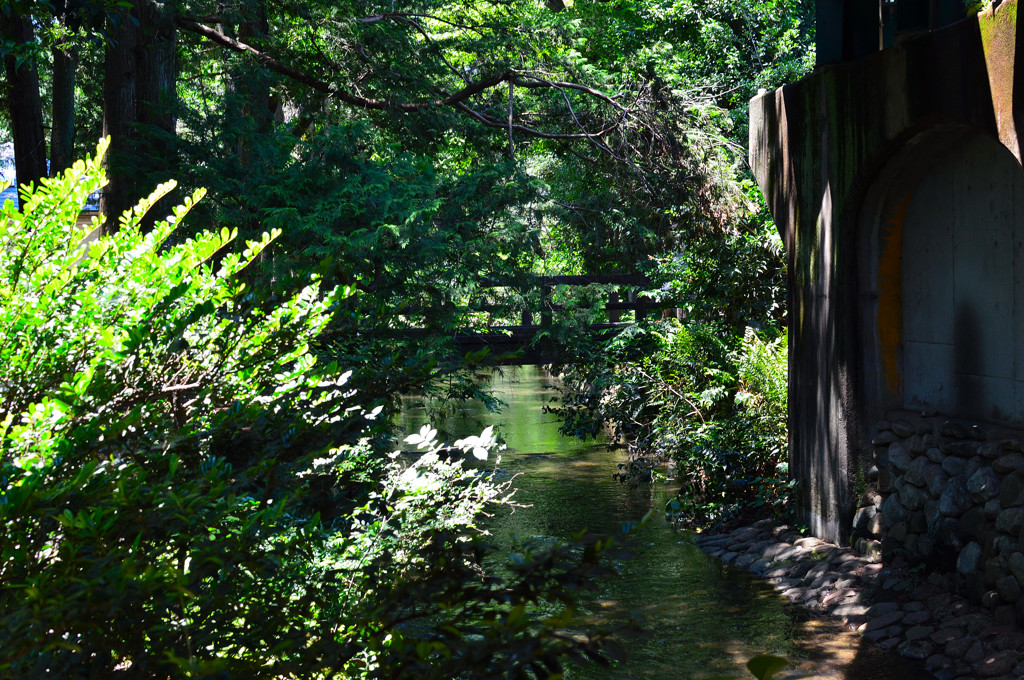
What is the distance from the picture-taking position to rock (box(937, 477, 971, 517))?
6418 millimetres

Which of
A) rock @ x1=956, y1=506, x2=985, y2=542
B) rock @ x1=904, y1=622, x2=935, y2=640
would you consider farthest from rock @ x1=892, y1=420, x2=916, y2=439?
rock @ x1=904, y1=622, x2=935, y2=640

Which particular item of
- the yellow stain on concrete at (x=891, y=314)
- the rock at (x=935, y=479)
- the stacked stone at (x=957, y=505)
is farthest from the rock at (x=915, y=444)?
the yellow stain on concrete at (x=891, y=314)

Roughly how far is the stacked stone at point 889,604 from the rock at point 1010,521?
524mm

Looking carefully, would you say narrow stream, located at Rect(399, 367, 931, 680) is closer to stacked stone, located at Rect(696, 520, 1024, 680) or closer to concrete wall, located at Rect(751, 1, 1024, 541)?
stacked stone, located at Rect(696, 520, 1024, 680)

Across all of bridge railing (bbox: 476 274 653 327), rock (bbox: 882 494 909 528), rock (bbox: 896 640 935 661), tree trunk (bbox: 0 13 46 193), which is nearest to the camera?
rock (bbox: 896 640 935 661)

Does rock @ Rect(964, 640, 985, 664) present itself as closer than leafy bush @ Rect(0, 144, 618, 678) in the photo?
No

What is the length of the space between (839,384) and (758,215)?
4676 mm

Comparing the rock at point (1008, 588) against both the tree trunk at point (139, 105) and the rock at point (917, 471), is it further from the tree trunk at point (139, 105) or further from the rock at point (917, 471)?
the tree trunk at point (139, 105)

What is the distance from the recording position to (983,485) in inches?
243

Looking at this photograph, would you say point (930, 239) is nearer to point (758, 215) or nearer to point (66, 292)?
point (758, 215)

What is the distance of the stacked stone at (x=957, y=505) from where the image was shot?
229 inches

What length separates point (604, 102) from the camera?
493 inches

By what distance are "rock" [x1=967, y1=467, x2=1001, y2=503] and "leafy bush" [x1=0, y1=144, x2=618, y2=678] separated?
3892 mm

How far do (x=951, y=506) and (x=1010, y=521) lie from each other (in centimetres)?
64
